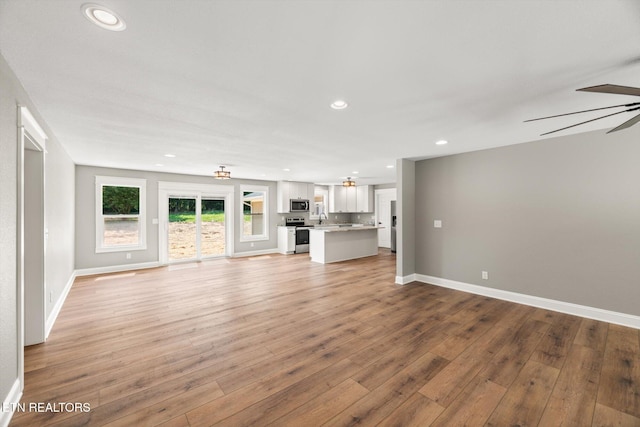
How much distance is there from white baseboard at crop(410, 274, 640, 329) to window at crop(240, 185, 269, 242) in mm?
5013

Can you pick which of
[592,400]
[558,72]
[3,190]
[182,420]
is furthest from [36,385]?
[558,72]

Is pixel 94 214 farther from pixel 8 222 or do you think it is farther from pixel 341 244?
pixel 341 244

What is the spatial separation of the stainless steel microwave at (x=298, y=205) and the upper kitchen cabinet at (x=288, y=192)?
0.11 m

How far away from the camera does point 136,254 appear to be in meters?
6.18

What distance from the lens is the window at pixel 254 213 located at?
801 centimetres

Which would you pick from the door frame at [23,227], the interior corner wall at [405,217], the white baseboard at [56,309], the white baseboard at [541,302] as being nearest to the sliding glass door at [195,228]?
the white baseboard at [56,309]

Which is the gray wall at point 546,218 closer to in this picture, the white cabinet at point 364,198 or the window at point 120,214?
the white cabinet at point 364,198

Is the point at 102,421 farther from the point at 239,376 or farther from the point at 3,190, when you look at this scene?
the point at 3,190

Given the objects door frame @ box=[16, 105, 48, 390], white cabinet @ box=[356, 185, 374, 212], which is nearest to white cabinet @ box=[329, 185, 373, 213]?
white cabinet @ box=[356, 185, 374, 212]

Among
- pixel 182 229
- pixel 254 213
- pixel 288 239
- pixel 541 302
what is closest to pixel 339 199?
pixel 288 239

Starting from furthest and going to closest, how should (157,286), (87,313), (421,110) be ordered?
(157,286) → (87,313) → (421,110)

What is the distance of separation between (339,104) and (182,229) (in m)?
6.24

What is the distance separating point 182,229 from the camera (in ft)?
22.7

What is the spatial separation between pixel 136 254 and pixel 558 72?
7915 millimetres
